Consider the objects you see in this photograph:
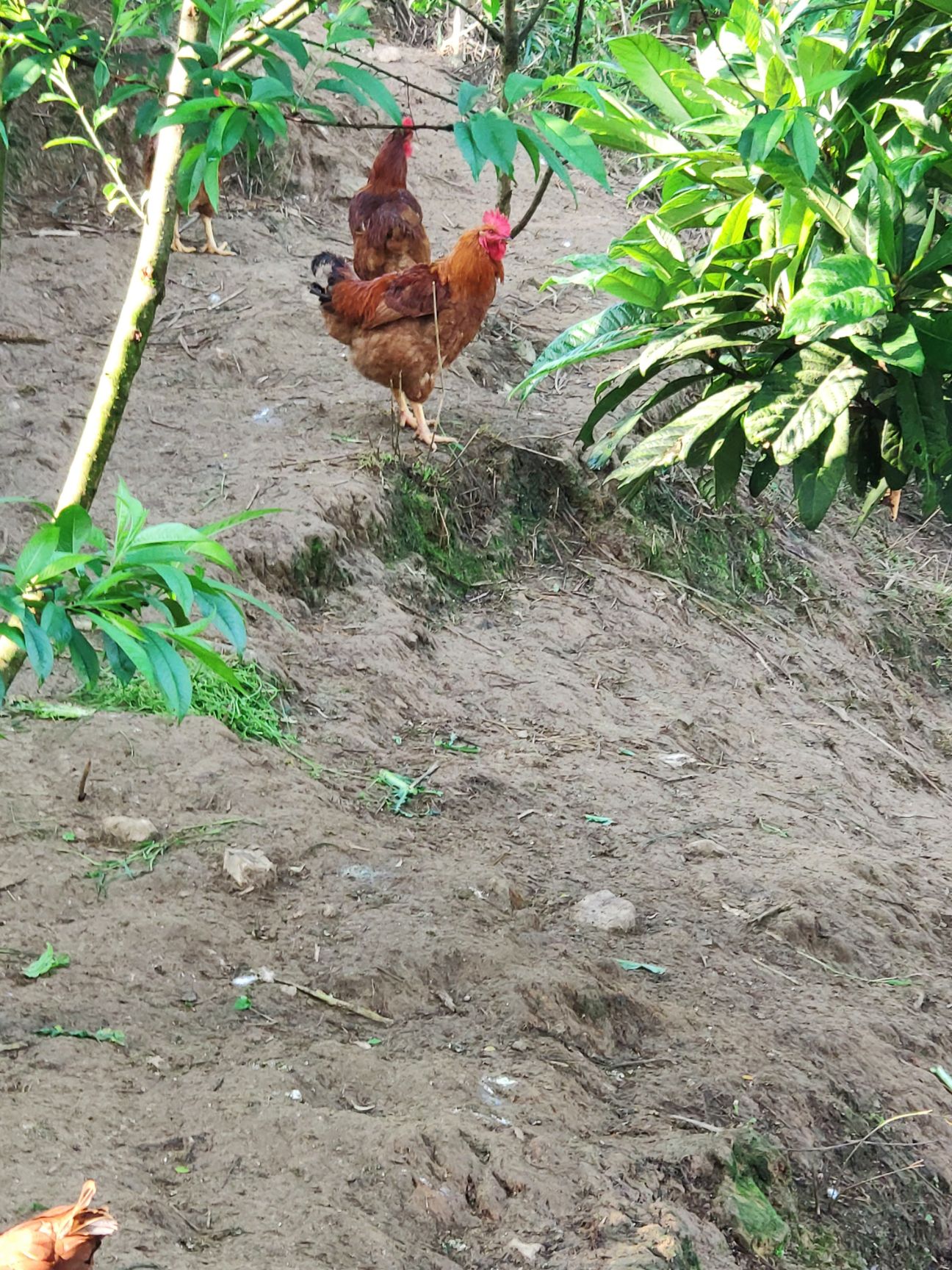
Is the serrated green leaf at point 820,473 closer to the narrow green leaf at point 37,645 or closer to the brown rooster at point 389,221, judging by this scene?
the narrow green leaf at point 37,645

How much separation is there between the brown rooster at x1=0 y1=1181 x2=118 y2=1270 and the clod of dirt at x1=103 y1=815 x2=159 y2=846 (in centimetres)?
183

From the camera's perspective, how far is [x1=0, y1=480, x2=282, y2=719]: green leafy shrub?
1351 mm

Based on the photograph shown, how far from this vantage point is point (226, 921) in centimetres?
280

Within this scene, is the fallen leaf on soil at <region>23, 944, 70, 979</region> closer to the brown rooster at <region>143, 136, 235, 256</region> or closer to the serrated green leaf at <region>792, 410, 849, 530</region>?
the serrated green leaf at <region>792, 410, 849, 530</region>

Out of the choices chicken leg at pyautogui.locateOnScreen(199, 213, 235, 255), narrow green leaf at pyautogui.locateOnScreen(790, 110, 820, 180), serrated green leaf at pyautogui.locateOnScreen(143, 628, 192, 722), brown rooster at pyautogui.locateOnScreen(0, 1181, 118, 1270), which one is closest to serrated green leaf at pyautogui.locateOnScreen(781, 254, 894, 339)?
narrow green leaf at pyautogui.locateOnScreen(790, 110, 820, 180)

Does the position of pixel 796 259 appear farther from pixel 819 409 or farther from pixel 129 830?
pixel 129 830

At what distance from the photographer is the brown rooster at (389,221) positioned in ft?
20.1

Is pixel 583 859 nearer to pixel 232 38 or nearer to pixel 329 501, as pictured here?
pixel 329 501

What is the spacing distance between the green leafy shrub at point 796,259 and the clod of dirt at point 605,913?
138cm

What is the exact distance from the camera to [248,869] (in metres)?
2.95

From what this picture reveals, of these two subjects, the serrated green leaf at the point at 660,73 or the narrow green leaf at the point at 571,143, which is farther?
the serrated green leaf at the point at 660,73

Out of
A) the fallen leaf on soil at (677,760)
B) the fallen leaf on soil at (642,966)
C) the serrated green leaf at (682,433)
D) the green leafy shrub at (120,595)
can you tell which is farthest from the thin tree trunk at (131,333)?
the fallen leaf on soil at (677,760)

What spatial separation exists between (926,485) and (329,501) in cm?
310

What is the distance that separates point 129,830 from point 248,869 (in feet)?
1.07
